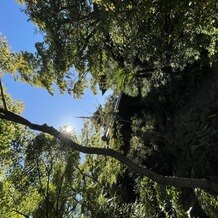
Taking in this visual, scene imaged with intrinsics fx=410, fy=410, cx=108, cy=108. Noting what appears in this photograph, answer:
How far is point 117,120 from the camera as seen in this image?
21.1 metres

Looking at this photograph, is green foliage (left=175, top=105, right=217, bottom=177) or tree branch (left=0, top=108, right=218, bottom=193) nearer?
tree branch (left=0, top=108, right=218, bottom=193)

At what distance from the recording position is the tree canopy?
9992 mm

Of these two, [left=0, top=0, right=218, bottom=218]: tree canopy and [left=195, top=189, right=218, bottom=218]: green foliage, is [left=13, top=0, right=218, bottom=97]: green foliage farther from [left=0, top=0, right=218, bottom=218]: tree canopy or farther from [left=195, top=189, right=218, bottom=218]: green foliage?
[left=195, top=189, right=218, bottom=218]: green foliage

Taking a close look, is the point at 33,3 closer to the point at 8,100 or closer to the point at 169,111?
the point at 8,100

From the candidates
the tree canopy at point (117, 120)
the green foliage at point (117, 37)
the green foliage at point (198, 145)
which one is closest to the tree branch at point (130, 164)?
the tree canopy at point (117, 120)

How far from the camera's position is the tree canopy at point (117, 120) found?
32.8ft

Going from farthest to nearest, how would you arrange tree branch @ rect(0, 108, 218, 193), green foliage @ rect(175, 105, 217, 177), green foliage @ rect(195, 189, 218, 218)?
green foliage @ rect(175, 105, 217, 177), green foliage @ rect(195, 189, 218, 218), tree branch @ rect(0, 108, 218, 193)

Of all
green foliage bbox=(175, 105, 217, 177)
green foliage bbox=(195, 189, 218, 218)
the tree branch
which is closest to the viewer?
the tree branch

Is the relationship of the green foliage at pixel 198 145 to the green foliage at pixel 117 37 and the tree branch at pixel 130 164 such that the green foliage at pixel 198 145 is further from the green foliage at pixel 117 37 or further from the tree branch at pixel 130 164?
the tree branch at pixel 130 164

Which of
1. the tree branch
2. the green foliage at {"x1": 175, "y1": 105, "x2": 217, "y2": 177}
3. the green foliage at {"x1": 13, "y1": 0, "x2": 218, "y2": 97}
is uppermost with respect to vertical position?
the green foliage at {"x1": 13, "y1": 0, "x2": 218, "y2": 97}

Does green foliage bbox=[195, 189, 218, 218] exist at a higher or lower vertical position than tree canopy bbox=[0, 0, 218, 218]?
lower

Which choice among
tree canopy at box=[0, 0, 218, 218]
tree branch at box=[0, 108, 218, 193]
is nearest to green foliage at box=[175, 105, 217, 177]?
tree canopy at box=[0, 0, 218, 218]

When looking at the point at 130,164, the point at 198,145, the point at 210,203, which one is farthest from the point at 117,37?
the point at 130,164

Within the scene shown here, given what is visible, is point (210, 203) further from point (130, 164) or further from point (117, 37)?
point (117, 37)
